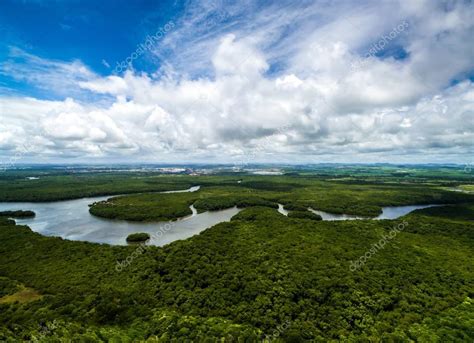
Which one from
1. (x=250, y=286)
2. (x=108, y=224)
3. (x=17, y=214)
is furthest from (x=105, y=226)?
(x=250, y=286)

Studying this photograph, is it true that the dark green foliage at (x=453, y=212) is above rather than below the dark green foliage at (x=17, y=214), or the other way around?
below

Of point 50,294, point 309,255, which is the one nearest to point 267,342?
point 309,255

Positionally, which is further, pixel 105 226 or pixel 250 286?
pixel 105 226

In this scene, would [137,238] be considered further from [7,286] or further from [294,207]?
[294,207]
